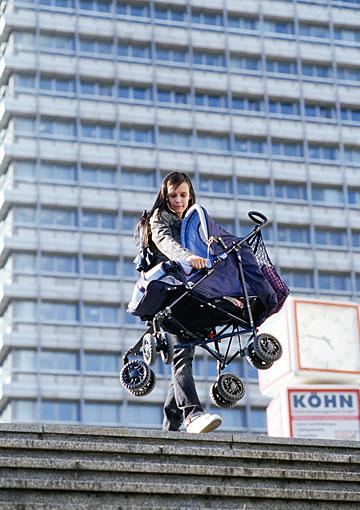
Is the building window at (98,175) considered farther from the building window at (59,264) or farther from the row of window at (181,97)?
the building window at (59,264)

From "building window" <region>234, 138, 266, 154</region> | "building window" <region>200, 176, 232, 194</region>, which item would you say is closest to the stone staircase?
"building window" <region>200, 176, 232, 194</region>

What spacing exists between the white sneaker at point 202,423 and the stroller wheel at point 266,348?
2.72 feet

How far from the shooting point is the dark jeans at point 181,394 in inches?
371

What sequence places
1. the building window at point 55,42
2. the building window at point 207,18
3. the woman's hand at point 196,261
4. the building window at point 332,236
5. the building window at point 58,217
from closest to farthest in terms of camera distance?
the woman's hand at point 196,261 → the building window at point 58,217 → the building window at point 55,42 → the building window at point 332,236 → the building window at point 207,18

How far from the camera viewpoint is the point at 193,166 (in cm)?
6931

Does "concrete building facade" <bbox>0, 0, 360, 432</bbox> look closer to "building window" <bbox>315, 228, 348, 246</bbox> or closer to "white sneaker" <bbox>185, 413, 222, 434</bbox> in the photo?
"building window" <bbox>315, 228, 348, 246</bbox>

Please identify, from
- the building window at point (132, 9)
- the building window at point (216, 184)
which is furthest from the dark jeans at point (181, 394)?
the building window at point (132, 9)

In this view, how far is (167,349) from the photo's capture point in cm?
962

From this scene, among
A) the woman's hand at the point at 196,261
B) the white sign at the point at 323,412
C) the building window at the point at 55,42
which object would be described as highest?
the building window at the point at 55,42

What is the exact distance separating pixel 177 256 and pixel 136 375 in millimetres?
965

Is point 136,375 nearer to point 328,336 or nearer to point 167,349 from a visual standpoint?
point 167,349

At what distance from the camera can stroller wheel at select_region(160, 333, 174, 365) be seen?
960 centimetres

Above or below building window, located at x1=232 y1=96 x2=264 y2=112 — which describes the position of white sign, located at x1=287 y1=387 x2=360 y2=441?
below

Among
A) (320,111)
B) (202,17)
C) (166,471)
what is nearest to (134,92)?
(202,17)
